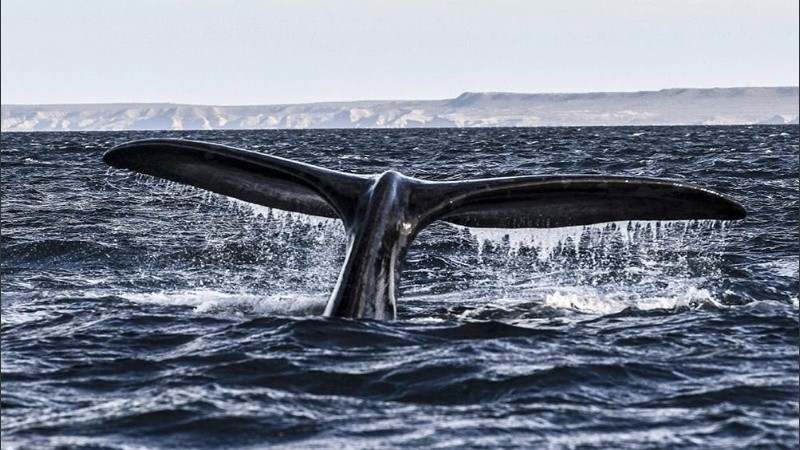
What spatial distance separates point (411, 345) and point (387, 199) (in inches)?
43.0

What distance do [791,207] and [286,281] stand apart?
1051 centimetres

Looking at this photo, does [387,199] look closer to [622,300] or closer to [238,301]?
[238,301]

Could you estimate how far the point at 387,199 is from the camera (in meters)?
8.72

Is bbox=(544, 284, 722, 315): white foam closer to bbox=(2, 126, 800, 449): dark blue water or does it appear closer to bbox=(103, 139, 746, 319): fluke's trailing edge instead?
bbox=(2, 126, 800, 449): dark blue water

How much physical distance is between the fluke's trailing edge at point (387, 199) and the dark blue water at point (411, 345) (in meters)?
0.15

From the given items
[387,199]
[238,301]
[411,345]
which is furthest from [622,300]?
[238,301]

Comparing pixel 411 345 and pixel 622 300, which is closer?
pixel 411 345

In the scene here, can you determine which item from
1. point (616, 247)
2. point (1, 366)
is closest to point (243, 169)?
point (1, 366)

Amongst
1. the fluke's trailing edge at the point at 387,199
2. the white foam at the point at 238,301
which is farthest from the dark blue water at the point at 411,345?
the fluke's trailing edge at the point at 387,199

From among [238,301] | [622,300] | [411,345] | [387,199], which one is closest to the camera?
[411,345]

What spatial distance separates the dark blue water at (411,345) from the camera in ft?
20.3

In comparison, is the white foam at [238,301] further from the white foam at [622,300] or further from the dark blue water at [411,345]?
the white foam at [622,300]

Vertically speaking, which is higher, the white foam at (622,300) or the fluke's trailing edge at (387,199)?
the fluke's trailing edge at (387,199)

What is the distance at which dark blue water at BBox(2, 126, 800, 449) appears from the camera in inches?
244
